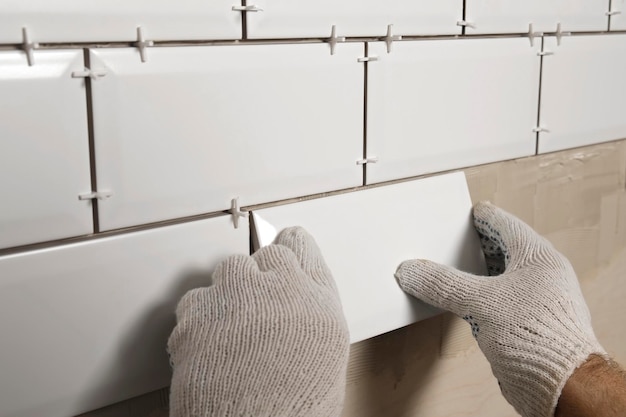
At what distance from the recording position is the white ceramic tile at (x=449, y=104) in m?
1.05

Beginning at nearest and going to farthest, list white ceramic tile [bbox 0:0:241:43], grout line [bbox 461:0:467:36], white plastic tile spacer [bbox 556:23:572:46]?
white ceramic tile [bbox 0:0:241:43] → grout line [bbox 461:0:467:36] → white plastic tile spacer [bbox 556:23:572:46]

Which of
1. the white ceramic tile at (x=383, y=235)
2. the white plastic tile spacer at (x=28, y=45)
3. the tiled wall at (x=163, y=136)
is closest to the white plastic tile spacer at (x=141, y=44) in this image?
the tiled wall at (x=163, y=136)

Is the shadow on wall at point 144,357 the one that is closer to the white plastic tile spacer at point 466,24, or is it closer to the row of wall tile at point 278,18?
the row of wall tile at point 278,18

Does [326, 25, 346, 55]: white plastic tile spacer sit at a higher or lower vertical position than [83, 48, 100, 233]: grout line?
higher

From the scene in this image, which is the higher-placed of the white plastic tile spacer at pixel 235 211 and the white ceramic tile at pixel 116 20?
the white ceramic tile at pixel 116 20

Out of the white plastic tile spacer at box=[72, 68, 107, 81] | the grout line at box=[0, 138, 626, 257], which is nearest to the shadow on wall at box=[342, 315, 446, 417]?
the grout line at box=[0, 138, 626, 257]

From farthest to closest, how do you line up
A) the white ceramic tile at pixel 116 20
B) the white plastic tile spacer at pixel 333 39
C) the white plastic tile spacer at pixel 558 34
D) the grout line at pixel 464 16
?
the white plastic tile spacer at pixel 558 34 → the grout line at pixel 464 16 → the white plastic tile spacer at pixel 333 39 → the white ceramic tile at pixel 116 20

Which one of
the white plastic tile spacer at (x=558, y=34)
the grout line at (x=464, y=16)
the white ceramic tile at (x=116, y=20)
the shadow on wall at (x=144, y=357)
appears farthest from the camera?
the white plastic tile spacer at (x=558, y=34)

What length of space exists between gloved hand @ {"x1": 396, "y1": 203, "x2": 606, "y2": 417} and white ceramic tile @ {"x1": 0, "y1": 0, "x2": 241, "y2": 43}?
458 millimetres

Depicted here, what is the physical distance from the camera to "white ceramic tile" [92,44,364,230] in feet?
2.67

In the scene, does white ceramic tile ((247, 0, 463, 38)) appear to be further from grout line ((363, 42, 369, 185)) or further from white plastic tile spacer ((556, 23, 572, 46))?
white plastic tile spacer ((556, 23, 572, 46))

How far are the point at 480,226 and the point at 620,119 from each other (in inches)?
17.8

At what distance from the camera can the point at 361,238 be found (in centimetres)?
104

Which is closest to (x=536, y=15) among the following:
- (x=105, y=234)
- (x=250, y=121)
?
(x=250, y=121)
